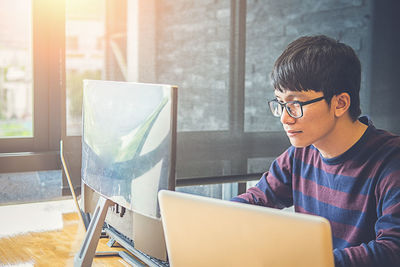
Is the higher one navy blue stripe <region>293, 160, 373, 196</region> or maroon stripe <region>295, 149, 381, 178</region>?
maroon stripe <region>295, 149, 381, 178</region>

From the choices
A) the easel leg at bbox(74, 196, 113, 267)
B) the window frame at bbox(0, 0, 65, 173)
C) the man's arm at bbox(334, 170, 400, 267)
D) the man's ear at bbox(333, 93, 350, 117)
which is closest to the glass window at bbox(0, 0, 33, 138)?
the window frame at bbox(0, 0, 65, 173)

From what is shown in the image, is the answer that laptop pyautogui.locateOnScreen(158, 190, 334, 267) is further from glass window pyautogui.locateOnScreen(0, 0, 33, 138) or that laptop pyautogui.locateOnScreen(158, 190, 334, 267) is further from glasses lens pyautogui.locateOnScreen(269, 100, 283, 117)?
glass window pyautogui.locateOnScreen(0, 0, 33, 138)

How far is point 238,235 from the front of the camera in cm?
87

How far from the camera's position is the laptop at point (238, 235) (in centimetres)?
80

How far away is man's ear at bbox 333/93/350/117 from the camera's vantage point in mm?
1365

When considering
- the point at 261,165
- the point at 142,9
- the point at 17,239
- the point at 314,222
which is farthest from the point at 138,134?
the point at 261,165

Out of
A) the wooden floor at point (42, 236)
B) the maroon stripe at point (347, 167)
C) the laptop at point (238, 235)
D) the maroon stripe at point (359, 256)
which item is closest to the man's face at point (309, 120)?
the maroon stripe at point (347, 167)

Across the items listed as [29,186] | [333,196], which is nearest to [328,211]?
[333,196]

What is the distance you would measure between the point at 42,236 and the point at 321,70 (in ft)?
3.60

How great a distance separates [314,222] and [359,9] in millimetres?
2263

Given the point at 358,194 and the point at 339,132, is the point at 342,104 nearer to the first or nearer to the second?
the point at 339,132

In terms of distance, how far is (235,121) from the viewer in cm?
261

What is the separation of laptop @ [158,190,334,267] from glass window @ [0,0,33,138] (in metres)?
1.59

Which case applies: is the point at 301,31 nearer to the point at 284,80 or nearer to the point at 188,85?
the point at 188,85
